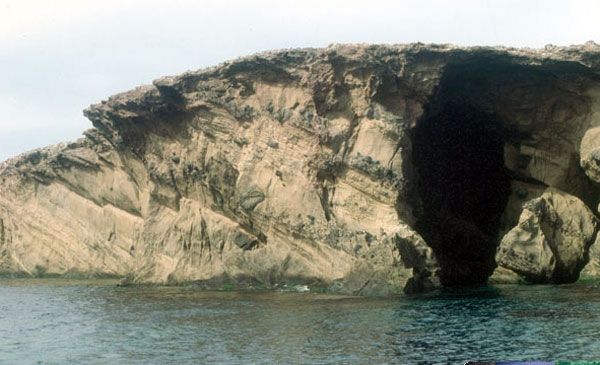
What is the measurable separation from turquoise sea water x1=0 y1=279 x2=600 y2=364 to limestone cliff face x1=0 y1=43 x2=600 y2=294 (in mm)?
2301

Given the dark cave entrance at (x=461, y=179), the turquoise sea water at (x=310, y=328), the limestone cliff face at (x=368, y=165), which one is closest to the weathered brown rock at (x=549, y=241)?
the limestone cliff face at (x=368, y=165)

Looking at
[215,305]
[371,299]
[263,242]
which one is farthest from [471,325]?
[263,242]

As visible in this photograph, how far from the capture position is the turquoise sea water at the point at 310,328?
16.0 metres

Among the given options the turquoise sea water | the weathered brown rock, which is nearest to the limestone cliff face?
the weathered brown rock

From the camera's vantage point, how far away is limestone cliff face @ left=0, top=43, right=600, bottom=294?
27.8m

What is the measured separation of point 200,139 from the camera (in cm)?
3297

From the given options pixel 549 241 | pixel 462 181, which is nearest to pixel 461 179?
pixel 462 181

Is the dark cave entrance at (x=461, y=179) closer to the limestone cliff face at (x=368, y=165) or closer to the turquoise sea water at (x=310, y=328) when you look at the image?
the limestone cliff face at (x=368, y=165)

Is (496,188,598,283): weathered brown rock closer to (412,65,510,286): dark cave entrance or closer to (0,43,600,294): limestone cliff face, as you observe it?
(0,43,600,294): limestone cliff face

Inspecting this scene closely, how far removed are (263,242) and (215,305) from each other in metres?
6.17

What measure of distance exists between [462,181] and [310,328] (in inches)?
584

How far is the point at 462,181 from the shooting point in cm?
3209

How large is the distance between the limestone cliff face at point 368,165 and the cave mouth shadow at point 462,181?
0.19ft

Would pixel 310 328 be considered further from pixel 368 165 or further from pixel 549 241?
pixel 549 241
